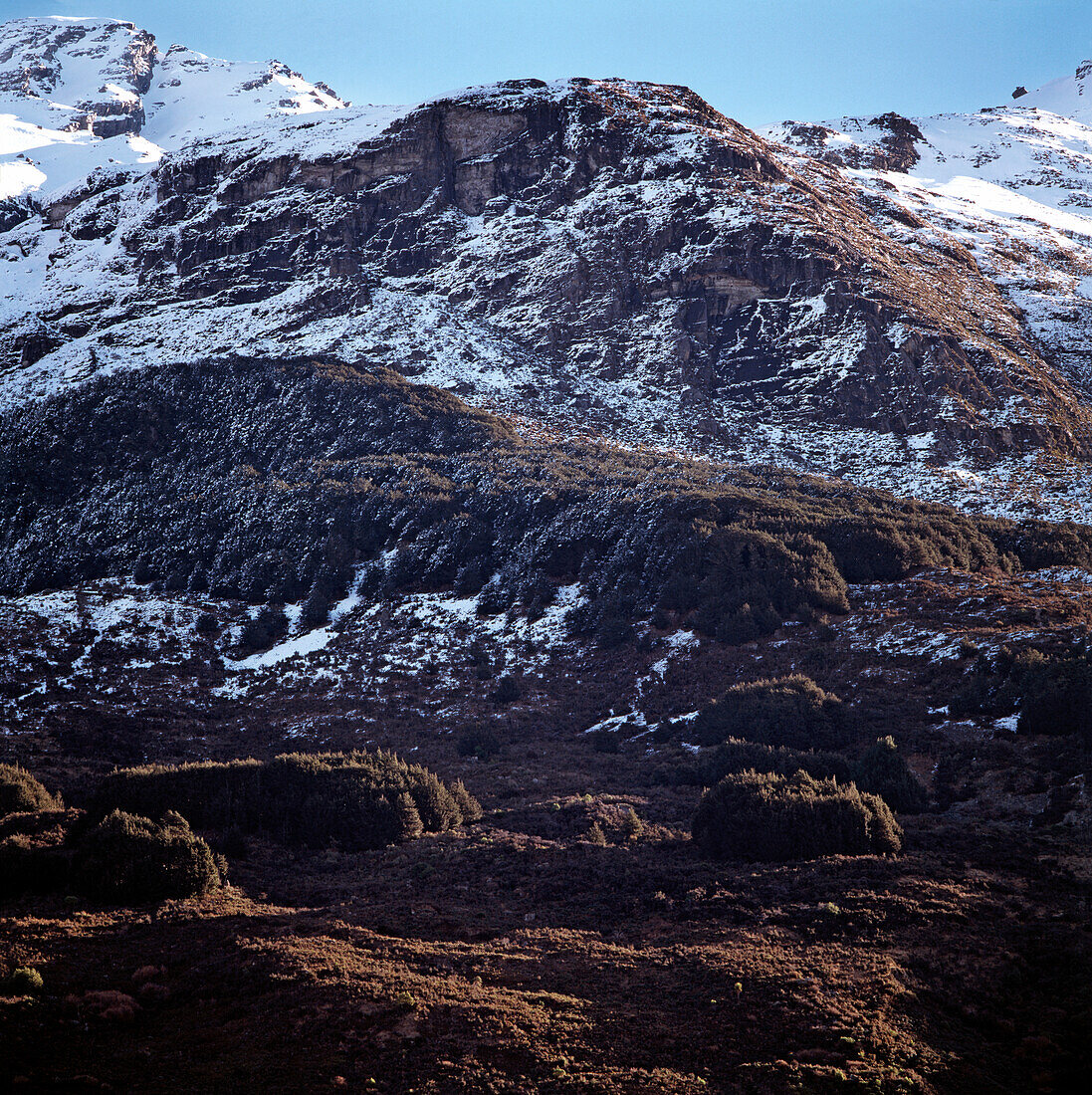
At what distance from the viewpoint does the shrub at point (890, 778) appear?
21.7 metres

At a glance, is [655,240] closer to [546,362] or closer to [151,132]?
[546,362]

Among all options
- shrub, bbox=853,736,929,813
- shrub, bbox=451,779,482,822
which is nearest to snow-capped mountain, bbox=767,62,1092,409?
shrub, bbox=853,736,929,813

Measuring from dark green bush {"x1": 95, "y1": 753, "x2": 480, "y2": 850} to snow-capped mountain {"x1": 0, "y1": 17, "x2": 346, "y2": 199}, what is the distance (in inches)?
4797

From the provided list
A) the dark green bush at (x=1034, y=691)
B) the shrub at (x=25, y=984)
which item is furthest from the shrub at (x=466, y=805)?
the dark green bush at (x=1034, y=691)

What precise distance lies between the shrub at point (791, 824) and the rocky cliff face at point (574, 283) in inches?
1656

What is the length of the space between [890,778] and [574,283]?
60.8 metres

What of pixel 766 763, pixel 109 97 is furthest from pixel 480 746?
pixel 109 97

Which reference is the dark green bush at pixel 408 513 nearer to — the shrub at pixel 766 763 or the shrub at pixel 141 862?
the shrub at pixel 766 763

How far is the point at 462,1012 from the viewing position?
11992 millimetres

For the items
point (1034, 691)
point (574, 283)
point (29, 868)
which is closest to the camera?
point (29, 868)

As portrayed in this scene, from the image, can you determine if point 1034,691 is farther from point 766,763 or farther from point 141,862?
point 141,862

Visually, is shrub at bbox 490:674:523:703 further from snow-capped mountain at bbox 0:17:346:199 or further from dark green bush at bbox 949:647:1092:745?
snow-capped mountain at bbox 0:17:346:199

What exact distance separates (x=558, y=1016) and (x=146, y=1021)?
561cm

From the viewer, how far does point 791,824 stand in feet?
61.8
